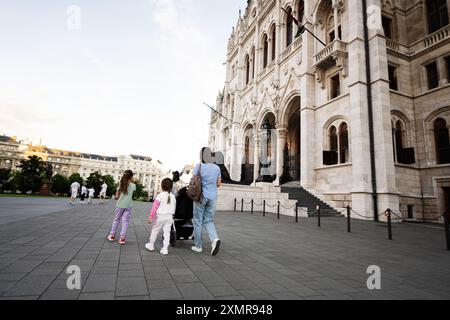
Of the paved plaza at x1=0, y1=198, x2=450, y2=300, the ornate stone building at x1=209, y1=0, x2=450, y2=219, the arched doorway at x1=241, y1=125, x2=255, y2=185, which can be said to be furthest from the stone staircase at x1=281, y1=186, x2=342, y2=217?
the arched doorway at x1=241, y1=125, x2=255, y2=185

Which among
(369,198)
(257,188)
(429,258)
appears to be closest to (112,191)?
(257,188)

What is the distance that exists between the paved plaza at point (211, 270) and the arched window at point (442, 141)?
11.2 m

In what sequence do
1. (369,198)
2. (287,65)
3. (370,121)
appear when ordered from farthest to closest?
(287,65)
(370,121)
(369,198)

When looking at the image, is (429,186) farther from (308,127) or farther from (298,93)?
(298,93)

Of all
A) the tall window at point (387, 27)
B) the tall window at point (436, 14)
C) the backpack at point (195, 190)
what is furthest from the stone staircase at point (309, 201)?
the tall window at point (436, 14)

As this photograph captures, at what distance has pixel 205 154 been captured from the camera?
490cm

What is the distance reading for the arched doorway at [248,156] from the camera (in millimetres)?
27766

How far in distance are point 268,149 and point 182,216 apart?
2079 cm

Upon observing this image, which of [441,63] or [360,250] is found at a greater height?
[441,63]

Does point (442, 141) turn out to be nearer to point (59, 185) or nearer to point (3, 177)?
point (3, 177)

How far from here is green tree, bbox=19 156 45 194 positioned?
171ft

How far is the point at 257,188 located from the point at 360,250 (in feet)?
38.3

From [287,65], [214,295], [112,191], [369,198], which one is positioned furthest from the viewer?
[112,191]

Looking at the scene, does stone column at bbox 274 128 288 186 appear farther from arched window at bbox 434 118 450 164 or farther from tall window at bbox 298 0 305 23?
arched window at bbox 434 118 450 164
